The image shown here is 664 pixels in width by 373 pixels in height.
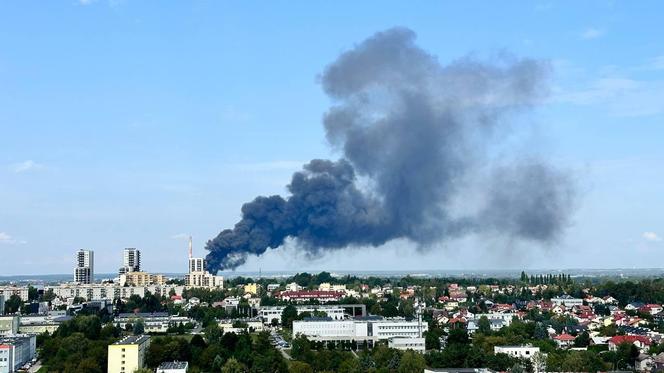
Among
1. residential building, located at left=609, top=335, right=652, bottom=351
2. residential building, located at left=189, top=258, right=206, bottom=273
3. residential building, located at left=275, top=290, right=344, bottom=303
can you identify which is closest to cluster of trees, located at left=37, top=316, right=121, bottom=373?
residential building, located at left=609, top=335, right=652, bottom=351

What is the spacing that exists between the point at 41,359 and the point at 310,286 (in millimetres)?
32928

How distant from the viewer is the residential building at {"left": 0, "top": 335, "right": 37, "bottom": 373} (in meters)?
21.1

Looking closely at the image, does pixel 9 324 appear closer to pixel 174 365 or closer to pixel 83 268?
pixel 174 365

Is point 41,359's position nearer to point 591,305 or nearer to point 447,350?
point 447,350

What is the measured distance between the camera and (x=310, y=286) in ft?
183

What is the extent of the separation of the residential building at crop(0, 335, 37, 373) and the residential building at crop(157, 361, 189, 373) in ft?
13.1

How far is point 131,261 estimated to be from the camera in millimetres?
65000

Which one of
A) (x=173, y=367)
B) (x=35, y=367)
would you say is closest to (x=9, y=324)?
(x=35, y=367)

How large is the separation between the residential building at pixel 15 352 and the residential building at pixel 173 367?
4.00 meters

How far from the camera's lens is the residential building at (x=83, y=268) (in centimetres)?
6450

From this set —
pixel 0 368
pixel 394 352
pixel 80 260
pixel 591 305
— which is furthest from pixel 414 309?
pixel 80 260

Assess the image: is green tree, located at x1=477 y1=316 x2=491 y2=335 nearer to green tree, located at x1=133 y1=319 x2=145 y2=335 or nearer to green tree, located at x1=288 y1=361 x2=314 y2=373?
green tree, located at x1=288 y1=361 x2=314 y2=373

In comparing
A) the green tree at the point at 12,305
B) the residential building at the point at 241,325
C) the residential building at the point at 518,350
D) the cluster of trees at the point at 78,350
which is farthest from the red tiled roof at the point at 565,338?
the green tree at the point at 12,305

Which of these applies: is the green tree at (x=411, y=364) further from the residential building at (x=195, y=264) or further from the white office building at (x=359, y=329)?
the residential building at (x=195, y=264)
